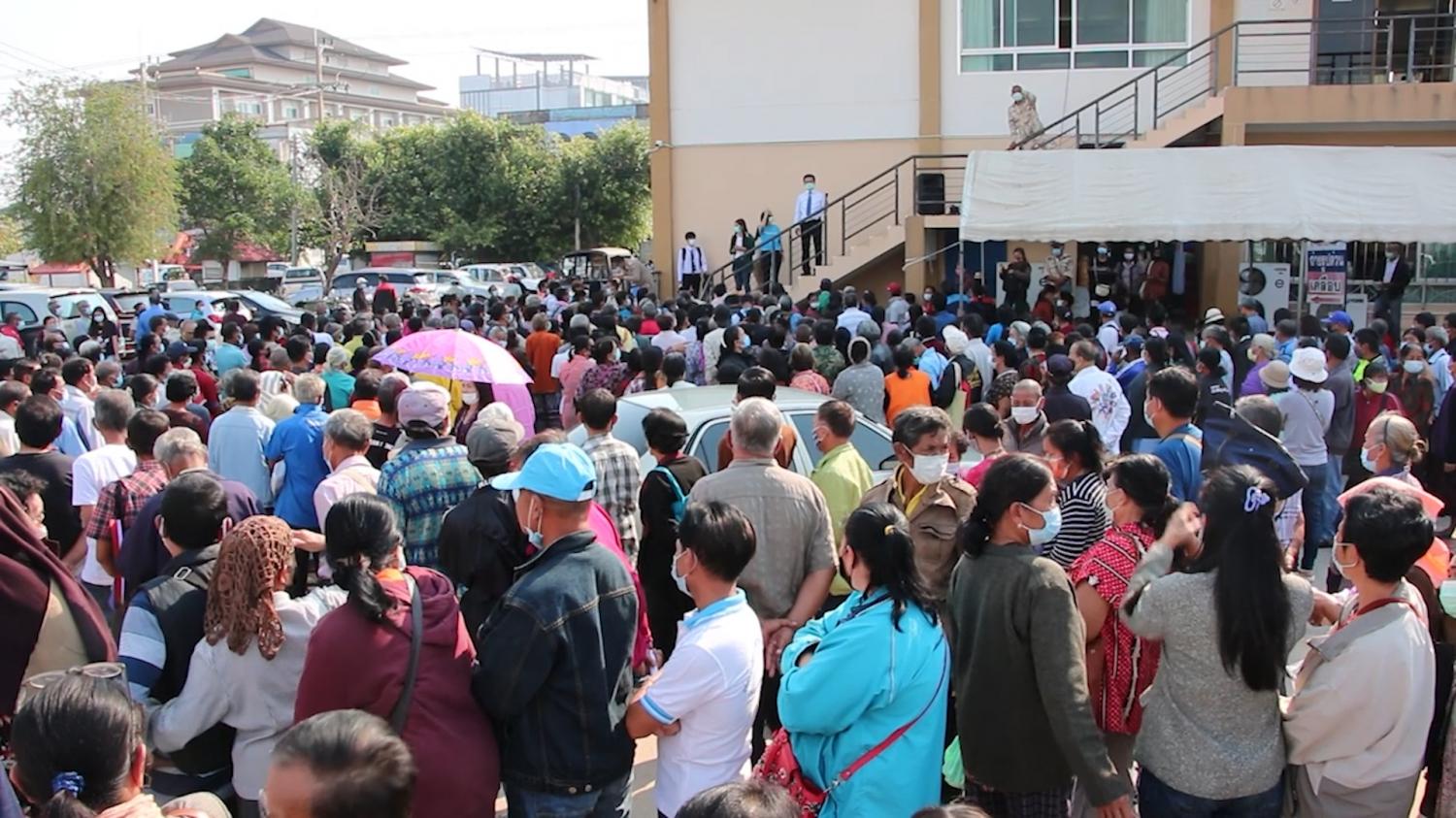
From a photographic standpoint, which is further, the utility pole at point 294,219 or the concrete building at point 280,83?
the concrete building at point 280,83

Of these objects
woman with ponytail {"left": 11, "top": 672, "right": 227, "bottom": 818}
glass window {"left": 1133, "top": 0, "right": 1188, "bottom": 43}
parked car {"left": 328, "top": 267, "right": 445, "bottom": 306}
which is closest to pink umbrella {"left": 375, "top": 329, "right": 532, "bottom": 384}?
woman with ponytail {"left": 11, "top": 672, "right": 227, "bottom": 818}

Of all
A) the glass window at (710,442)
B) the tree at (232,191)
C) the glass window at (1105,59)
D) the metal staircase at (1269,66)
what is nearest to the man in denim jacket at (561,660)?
the glass window at (710,442)

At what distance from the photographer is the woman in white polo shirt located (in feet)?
11.1

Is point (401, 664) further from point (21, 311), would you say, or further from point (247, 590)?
point (21, 311)

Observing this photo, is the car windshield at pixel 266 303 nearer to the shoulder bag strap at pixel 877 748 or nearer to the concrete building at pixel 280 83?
the shoulder bag strap at pixel 877 748

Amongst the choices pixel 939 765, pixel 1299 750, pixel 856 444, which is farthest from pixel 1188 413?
pixel 939 765

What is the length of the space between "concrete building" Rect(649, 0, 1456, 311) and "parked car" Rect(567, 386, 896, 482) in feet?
37.3

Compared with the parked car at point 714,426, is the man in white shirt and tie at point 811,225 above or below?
above

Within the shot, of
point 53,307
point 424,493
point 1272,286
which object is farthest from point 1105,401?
point 53,307

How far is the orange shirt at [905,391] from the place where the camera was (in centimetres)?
888

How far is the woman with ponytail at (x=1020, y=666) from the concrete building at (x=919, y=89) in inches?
595

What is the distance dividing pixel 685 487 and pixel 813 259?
15.0 m

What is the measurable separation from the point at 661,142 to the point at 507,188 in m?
22.0

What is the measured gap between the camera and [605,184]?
44094mm
